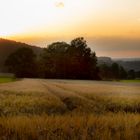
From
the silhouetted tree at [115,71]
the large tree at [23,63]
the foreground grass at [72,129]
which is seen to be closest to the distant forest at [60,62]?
the large tree at [23,63]

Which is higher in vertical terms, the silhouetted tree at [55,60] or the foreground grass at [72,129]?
the silhouetted tree at [55,60]

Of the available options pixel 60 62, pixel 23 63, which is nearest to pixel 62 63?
pixel 60 62

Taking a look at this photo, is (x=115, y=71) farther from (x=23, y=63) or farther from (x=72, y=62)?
(x=72, y=62)

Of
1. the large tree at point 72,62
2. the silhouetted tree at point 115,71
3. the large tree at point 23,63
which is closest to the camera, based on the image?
the large tree at point 72,62

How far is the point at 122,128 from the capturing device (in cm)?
1456

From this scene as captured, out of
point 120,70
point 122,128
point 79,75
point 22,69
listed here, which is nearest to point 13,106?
point 122,128

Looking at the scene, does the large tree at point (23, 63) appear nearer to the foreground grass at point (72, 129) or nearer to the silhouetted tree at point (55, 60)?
the silhouetted tree at point (55, 60)

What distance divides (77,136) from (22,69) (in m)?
146

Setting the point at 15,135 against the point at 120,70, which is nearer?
the point at 15,135

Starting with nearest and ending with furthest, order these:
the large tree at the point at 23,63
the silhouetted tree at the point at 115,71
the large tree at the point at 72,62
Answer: the large tree at the point at 72,62, the large tree at the point at 23,63, the silhouetted tree at the point at 115,71

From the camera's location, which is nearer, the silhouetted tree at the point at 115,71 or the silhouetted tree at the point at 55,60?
the silhouetted tree at the point at 55,60

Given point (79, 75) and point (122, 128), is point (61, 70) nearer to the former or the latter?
point (79, 75)

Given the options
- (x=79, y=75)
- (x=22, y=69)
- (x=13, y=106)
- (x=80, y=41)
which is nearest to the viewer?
(x=13, y=106)

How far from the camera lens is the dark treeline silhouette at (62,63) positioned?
133 m
